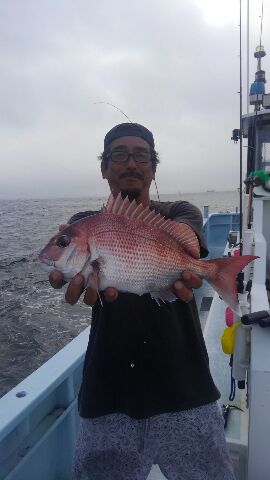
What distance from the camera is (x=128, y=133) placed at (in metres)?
2.64

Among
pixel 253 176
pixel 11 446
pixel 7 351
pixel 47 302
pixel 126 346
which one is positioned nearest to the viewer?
pixel 126 346

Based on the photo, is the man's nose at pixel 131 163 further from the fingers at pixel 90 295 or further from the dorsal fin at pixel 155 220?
the fingers at pixel 90 295

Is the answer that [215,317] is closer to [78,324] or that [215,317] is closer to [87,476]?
[87,476]

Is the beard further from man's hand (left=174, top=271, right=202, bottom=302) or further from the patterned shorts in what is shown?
the patterned shorts

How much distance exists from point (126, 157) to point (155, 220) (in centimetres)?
57

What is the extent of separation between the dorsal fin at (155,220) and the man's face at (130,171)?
0.27m

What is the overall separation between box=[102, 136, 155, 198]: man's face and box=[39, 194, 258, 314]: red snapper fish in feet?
1.06

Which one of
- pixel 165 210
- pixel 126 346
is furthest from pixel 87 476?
pixel 165 210

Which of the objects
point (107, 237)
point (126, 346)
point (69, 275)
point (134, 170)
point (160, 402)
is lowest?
point (160, 402)

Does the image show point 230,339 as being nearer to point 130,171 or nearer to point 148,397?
point 148,397

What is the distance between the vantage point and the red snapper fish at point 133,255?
2.08m

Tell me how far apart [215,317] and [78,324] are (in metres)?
5.85

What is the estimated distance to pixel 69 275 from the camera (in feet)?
6.89

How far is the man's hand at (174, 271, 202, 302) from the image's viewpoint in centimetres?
213
